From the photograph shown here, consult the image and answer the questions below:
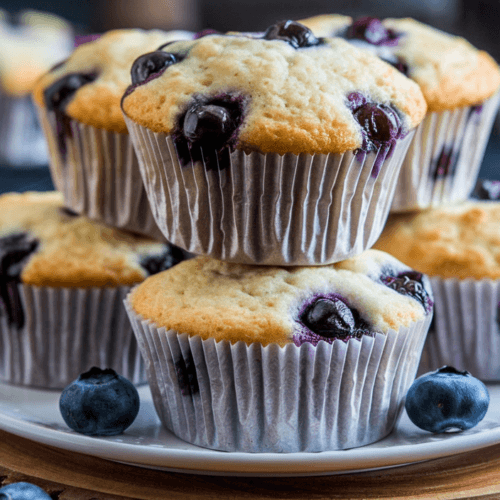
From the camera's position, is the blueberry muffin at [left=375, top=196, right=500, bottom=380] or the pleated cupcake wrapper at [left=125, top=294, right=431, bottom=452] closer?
the pleated cupcake wrapper at [left=125, top=294, right=431, bottom=452]

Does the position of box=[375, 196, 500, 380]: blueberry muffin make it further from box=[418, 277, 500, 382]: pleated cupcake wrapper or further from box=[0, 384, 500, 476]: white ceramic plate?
box=[0, 384, 500, 476]: white ceramic plate

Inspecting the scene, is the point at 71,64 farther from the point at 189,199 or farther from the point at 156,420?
the point at 156,420

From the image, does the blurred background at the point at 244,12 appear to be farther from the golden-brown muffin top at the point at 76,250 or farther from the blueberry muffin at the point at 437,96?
the golden-brown muffin top at the point at 76,250

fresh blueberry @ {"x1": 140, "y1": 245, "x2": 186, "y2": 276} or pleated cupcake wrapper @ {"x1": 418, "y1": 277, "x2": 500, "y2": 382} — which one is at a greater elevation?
fresh blueberry @ {"x1": 140, "y1": 245, "x2": 186, "y2": 276}

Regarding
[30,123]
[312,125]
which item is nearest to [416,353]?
[312,125]

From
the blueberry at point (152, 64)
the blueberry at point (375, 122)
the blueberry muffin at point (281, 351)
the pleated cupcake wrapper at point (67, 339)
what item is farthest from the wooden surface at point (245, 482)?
the blueberry at point (152, 64)

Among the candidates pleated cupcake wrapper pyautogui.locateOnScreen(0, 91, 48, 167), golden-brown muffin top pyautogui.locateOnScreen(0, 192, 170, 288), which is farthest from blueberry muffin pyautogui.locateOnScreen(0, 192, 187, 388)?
pleated cupcake wrapper pyautogui.locateOnScreen(0, 91, 48, 167)

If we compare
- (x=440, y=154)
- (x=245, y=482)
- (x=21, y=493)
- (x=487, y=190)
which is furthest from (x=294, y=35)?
(x=21, y=493)
